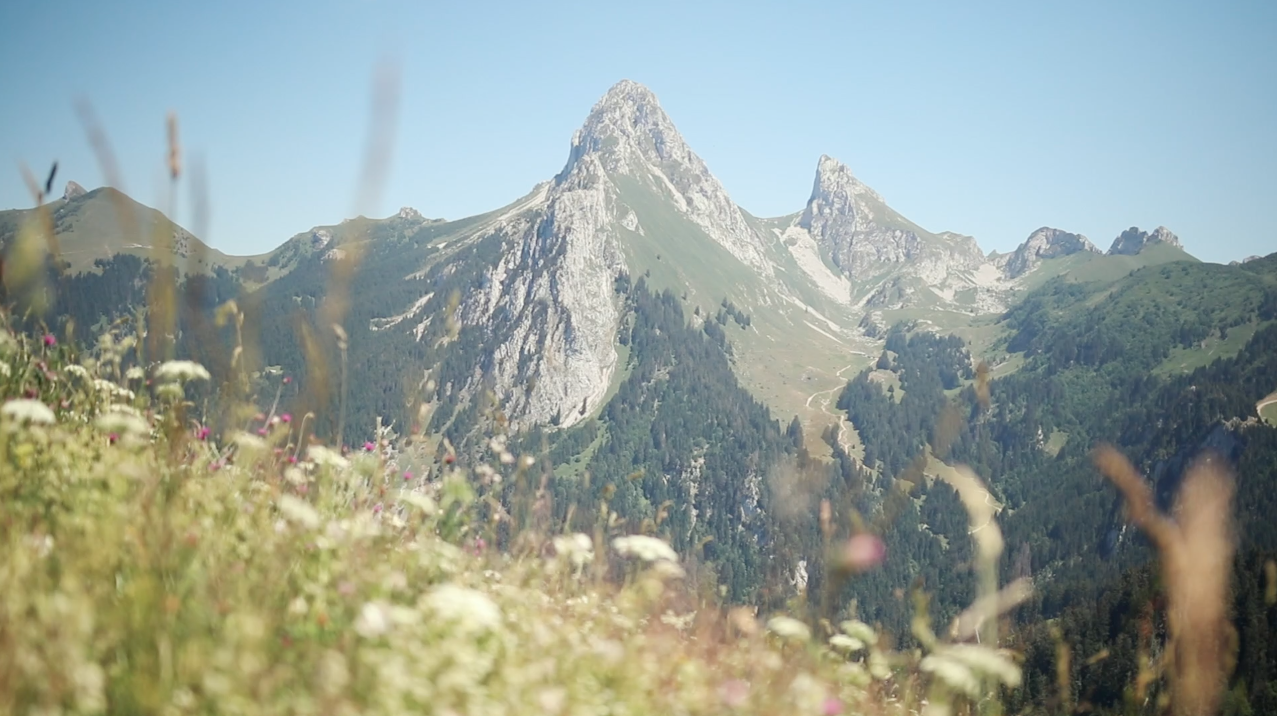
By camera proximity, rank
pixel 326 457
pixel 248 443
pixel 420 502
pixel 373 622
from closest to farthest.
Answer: pixel 373 622
pixel 248 443
pixel 420 502
pixel 326 457

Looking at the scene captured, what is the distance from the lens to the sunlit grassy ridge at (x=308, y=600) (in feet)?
9.09

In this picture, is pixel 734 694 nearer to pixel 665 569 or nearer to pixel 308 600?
pixel 665 569

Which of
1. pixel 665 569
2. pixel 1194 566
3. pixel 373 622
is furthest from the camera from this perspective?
pixel 665 569

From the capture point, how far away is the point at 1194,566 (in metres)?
3.40

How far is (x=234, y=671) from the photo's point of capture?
2607 mm

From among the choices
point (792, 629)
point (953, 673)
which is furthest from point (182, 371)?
point (953, 673)

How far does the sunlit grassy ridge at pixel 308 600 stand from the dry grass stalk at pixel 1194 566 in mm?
894

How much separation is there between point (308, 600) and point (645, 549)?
6.37ft

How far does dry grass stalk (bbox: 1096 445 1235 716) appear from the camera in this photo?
3.47m

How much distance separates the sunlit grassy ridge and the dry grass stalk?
2.93 ft

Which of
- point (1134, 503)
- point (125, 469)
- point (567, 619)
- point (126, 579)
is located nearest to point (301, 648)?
point (126, 579)

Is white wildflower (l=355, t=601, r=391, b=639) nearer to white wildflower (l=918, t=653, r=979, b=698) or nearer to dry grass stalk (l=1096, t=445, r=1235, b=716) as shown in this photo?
white wildflower (l=918, t=653, r=979, b=698)

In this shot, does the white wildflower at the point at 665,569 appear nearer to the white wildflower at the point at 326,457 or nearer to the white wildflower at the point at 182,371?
the white wildflower at the point at 326,457

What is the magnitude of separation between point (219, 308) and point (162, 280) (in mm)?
712
